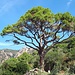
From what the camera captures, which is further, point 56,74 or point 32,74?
point 32,74

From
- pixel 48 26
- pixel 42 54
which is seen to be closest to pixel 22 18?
pixel 48 26

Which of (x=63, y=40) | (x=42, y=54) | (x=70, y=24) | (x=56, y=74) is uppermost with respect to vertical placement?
(x=70, y=24)

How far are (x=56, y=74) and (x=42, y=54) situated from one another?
9.08 meters

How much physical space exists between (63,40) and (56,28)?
62.0 inches

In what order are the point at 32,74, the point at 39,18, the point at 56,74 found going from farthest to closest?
the point at 39,18
the point at 32,74
the point at 56,74

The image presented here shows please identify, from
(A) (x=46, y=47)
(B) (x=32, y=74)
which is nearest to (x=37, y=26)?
(A) (x=46, y=47)

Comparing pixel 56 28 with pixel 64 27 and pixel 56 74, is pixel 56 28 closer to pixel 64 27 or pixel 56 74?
pixel 64 27

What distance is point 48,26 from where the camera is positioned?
23719 millimetres

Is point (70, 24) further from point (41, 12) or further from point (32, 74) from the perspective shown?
point (32, 74)

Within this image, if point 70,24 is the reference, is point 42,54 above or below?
below

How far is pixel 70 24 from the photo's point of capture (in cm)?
2353

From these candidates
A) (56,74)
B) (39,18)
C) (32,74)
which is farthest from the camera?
(39,18)

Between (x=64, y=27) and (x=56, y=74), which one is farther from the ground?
(x=64, y=27)

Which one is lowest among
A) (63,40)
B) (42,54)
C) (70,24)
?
(42,54)
